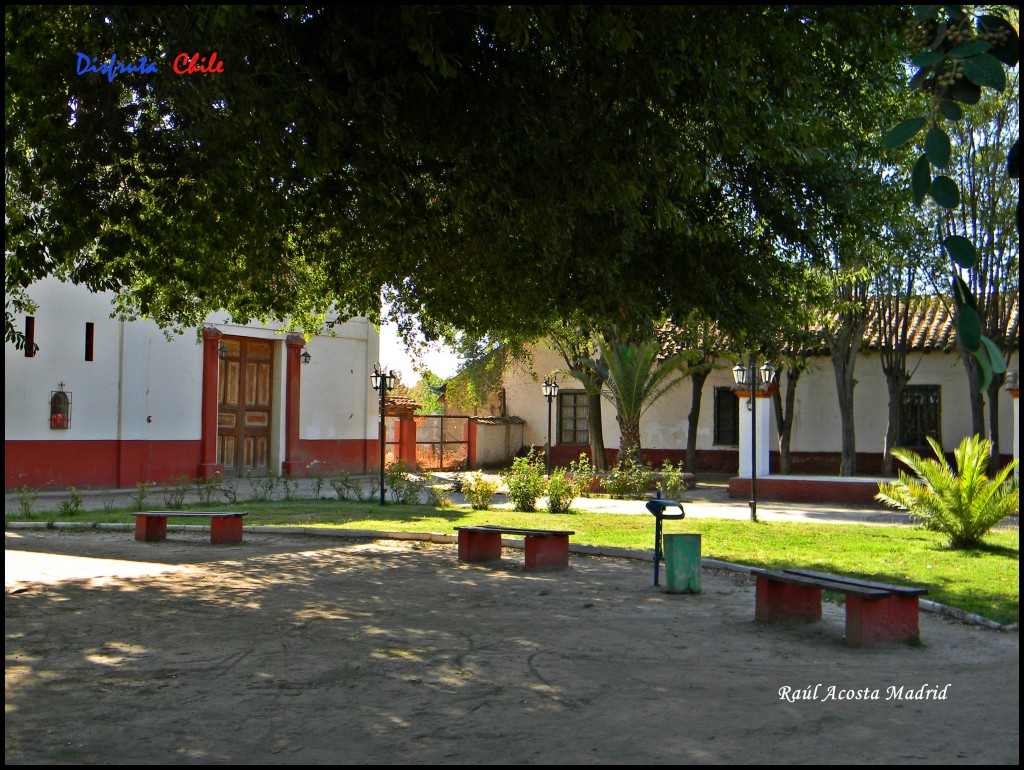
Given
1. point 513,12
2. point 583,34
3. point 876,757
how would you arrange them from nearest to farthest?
point 876,757 → point 513,12 → point 583,34

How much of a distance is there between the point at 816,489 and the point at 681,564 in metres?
12.0

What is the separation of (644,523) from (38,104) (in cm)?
1027

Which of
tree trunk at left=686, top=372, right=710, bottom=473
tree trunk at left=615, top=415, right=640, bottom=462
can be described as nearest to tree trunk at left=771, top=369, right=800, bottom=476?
tree trunk at left=686, top=372, right=710, bottom=473

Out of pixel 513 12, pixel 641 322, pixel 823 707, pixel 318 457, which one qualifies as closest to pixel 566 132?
pixel 513 12

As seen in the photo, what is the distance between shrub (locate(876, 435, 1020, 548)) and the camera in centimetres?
1163

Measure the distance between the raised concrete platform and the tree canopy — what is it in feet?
34.3

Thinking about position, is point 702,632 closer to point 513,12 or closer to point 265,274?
point 513,12

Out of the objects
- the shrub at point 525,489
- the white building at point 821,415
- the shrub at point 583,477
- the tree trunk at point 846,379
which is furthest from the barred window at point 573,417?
the shrub at point 525,489

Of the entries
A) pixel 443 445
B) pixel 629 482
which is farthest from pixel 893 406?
pixel 443 445

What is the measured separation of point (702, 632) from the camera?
704 centimetres

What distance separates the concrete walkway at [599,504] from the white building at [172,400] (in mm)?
845

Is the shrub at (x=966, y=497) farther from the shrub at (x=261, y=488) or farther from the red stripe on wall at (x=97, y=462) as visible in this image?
the red stripe on wall at (x=97, y=462)

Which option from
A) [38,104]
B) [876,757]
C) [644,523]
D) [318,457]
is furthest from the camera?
[318,457]

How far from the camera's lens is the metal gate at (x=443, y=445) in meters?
32.9
